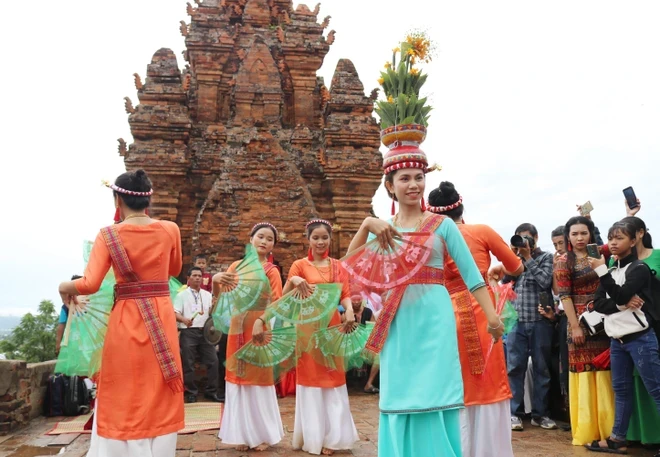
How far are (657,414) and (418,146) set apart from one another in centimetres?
357

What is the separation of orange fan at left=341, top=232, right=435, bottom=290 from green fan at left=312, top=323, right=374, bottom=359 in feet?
6.91

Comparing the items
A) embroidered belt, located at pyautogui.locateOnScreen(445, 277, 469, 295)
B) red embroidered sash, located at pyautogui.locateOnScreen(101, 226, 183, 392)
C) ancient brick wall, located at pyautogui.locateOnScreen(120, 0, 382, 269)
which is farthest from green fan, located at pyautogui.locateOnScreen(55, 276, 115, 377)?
ancient brick wall, located at pyautogui.locateOnScreen(120, 0, 382, 269)

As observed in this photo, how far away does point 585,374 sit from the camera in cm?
539

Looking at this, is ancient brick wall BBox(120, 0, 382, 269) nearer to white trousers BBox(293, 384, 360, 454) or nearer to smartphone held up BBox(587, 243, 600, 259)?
white trousers BBox(293, 384, 360, 454)

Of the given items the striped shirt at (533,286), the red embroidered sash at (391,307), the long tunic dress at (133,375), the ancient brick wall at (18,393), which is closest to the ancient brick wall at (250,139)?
the ancient brick wall at (18,393)

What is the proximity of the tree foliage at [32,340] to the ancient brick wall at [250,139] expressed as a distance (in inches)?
501

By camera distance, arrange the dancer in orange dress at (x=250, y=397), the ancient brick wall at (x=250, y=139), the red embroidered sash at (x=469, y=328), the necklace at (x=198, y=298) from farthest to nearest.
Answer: the ancient brick wall at (x=250, y=139) → the necklace at (x=198, y=298) → the dancer in orange dress at (x=250, y=397) → the red embroidered sash at (x=469, y=328)

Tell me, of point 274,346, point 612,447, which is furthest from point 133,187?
point 612,447

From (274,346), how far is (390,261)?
253cm

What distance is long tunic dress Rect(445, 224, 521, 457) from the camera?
3715 mm

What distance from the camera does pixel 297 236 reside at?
12352 millimetres

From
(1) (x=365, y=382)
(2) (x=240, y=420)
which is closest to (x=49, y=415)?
(2) (x=240, y=420)

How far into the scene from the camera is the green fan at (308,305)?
5.05 meters

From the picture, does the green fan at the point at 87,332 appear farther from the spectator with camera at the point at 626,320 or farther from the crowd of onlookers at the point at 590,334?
the spectator with camera at the point at 626,320
